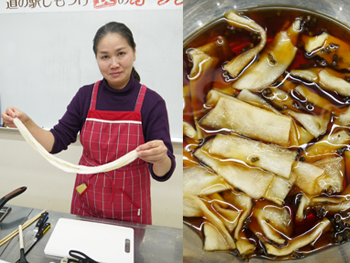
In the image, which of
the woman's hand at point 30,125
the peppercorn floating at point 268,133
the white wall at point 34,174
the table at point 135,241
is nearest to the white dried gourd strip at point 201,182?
the peppercorn floating at point 268,133

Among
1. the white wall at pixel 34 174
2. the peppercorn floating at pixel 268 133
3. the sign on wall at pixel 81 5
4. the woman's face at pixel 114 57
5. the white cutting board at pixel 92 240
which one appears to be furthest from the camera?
the white wall at pixel 34 174

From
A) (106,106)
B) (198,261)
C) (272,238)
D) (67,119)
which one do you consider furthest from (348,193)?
(67,119)

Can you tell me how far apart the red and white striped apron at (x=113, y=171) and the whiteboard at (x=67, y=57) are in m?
0.21

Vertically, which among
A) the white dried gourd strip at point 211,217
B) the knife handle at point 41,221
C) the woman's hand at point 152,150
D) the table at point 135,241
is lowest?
the table at point 135,241

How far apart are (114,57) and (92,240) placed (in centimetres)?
60

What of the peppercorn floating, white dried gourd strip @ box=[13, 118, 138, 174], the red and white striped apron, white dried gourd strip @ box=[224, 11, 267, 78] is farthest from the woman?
white dried gourd strip @ box=[224, 11, 267, 78]

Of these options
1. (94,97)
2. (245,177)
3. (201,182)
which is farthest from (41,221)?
(245,177)

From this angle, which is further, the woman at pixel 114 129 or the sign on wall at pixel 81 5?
the sign on wall at pixel 81 5

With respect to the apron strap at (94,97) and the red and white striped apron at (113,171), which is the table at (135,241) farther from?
the apron strap at (94,97)

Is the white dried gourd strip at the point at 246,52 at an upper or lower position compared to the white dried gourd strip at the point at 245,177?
upper

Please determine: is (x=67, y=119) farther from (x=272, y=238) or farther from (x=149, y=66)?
(x=272, y=238)

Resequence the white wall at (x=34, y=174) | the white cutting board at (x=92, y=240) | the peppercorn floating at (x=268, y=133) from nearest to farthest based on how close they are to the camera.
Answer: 1. the peppercorn floating at (x=268, y=133)
2. the white cutting board at (x=92, y=240)
3. the white wall at (x=34, y=174)

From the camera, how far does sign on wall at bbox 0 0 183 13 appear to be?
0.90 meters

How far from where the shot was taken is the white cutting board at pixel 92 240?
637mm
